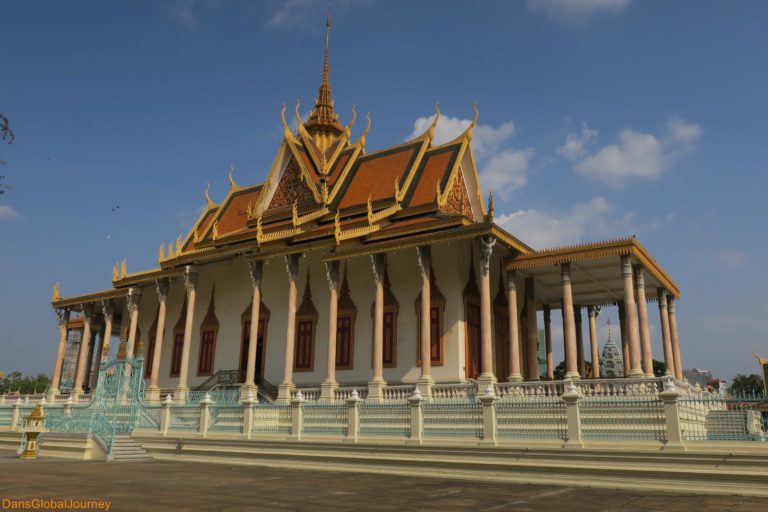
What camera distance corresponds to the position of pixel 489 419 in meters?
11.0

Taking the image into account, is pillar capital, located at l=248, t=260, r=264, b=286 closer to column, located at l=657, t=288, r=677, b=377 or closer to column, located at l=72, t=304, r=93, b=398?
column, located at l=72, t=304, r=93, b=398

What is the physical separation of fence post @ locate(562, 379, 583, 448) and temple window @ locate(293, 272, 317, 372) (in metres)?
10.7

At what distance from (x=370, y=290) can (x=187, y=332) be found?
6.41 meters

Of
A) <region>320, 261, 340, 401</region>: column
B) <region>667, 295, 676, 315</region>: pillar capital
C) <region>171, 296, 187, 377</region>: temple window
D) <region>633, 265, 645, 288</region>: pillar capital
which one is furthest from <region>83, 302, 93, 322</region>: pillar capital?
<region>667, 295, 676, 315</region>: pillar capital

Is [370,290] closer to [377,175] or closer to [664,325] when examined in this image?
[377,175]

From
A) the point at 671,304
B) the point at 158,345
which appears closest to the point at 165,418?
the point at 158,345

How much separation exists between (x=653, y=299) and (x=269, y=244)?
1246 cm

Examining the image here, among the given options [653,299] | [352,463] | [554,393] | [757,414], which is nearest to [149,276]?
[352,463]

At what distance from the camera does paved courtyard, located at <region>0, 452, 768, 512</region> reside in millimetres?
6996

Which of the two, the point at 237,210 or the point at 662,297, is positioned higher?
the point at 237,210

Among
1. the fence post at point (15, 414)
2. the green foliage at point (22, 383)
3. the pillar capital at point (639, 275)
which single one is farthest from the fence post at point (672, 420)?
the green foliage at point (22, 383)

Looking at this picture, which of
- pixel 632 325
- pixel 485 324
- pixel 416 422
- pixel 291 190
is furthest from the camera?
pixel 291 190

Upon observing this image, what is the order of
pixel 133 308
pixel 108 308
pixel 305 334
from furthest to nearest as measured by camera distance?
pixel 108 308 → pixel 133 308 → pixel 305 334

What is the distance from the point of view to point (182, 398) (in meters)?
19.3
